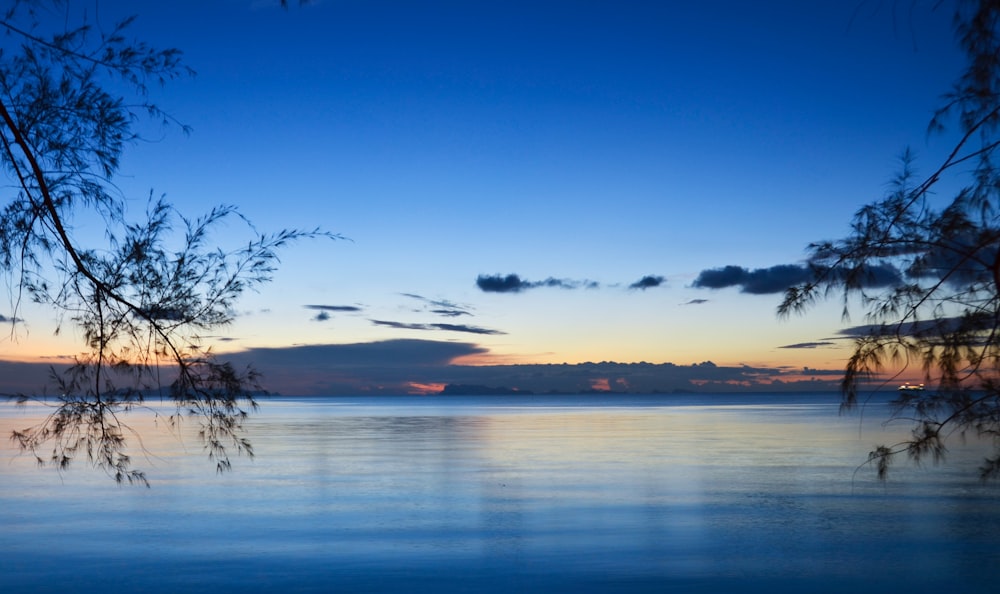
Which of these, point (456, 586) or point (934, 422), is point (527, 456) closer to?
point (456, 586)

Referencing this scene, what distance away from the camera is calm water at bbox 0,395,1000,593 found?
9625mm

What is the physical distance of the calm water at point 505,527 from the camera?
962 cm

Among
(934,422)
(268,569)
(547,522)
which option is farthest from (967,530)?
(268,569)

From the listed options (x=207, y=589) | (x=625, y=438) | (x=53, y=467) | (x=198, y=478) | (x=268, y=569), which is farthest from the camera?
(x=625, y=438)

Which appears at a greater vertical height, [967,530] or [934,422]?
[934,422]

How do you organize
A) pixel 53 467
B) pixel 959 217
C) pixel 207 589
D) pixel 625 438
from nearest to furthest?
pixel 959 217 < pixel 207 589 < pixel 53 467 < pixel 625 438

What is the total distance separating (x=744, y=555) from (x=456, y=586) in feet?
12.1

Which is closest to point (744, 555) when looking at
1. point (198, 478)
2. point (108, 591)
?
point (108, 591)

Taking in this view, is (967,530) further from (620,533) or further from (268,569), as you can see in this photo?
(268,569)

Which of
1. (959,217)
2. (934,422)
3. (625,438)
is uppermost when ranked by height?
(959,217)

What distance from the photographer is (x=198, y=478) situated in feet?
61.4

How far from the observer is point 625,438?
31.6m

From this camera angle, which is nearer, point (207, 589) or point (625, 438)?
point (207, 589)

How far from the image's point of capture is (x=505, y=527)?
12586 mm
